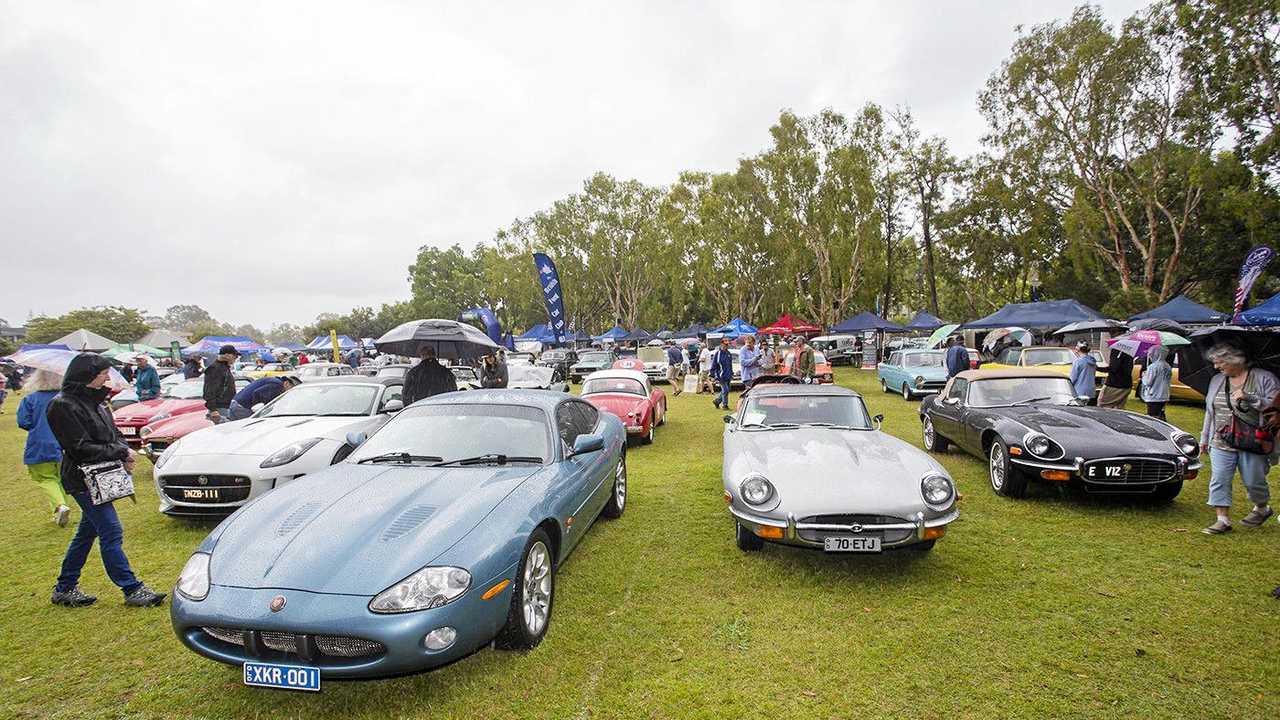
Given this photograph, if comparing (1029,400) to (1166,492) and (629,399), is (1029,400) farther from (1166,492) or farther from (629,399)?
(629,399)

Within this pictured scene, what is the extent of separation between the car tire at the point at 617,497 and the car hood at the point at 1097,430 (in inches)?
174

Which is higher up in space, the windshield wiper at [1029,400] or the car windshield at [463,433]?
the car windshield at [463,433]

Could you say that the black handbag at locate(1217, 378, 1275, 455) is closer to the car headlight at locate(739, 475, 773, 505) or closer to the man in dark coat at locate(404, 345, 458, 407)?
the car headlight at locate(739, 475, 773, 505)

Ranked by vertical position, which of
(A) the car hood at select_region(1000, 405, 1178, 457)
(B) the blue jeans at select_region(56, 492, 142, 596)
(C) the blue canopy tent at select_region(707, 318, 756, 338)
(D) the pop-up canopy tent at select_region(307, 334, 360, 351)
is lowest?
(D) the pop-up canopy tent at select_region(307, 334, 360, 351)

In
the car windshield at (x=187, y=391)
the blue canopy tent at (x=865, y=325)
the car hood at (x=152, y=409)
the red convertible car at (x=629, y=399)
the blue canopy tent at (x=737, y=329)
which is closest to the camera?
the car hood at (x=152, y=409)

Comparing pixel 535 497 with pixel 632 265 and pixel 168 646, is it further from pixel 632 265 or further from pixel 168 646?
pixel 632 265

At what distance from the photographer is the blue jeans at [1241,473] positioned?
4.84 metres

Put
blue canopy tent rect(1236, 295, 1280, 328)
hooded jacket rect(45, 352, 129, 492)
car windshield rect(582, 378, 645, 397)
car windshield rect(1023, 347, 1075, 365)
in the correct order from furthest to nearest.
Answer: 1. car windshield rect(1023, 347, 1075, 365)
2. blue canopy tent rect(1236, 295, 1280, 328)
3. car windshield rect(582, 378, 645, 397)
4. hooded jacket rect(45, 352, 129, 492)

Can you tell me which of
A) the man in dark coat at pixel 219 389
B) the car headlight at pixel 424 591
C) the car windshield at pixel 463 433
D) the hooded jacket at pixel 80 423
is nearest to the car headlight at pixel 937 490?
the car windshield at pixel 463 433

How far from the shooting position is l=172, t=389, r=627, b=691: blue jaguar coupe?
257 cm

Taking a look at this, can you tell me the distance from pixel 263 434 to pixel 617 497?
3.76m

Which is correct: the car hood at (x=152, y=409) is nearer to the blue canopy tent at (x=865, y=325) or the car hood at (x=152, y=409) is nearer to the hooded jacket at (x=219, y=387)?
the hooded jacket at (x=219, y=387)

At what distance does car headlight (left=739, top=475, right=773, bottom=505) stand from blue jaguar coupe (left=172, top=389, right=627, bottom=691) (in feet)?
3.93

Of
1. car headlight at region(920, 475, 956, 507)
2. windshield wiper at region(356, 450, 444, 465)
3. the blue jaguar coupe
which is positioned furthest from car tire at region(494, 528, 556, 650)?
car headlight at region(920, 475, 956, 507)
